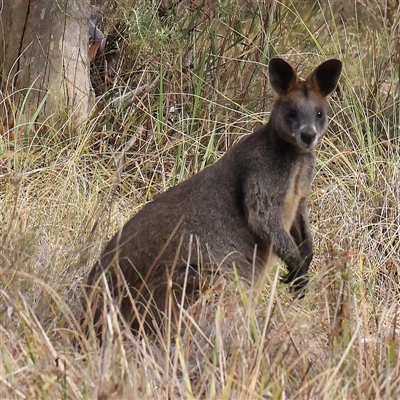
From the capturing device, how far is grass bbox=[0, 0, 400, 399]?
325cm

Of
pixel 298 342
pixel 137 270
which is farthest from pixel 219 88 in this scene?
pixel 298 342

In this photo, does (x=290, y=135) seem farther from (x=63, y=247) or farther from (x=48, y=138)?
(x=48, y=138)

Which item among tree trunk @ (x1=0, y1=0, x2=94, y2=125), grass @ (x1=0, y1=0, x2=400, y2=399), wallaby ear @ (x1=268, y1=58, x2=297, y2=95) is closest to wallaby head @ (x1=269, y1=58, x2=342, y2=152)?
wallaby ear @ (x1=268, y1=58, x2=297, y2=95)

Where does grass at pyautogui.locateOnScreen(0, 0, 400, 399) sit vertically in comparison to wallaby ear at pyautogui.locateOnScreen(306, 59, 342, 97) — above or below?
below

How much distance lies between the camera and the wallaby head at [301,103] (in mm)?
4566

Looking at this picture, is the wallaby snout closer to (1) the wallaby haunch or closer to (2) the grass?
(1) the wallaby haunch

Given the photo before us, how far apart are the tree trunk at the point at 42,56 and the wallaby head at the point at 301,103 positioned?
2.17 meters

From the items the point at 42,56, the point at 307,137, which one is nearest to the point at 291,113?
the point at 307,137

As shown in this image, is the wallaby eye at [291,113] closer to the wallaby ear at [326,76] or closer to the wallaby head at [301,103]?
the wallaby head at [301,103]

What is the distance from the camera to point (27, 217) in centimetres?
531

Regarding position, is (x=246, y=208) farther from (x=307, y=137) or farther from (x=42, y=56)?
(x=42, y=56)

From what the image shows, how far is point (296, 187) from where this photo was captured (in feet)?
15.3

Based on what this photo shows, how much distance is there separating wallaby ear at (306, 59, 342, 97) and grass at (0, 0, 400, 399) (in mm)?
842

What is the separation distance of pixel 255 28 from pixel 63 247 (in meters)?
3.03
